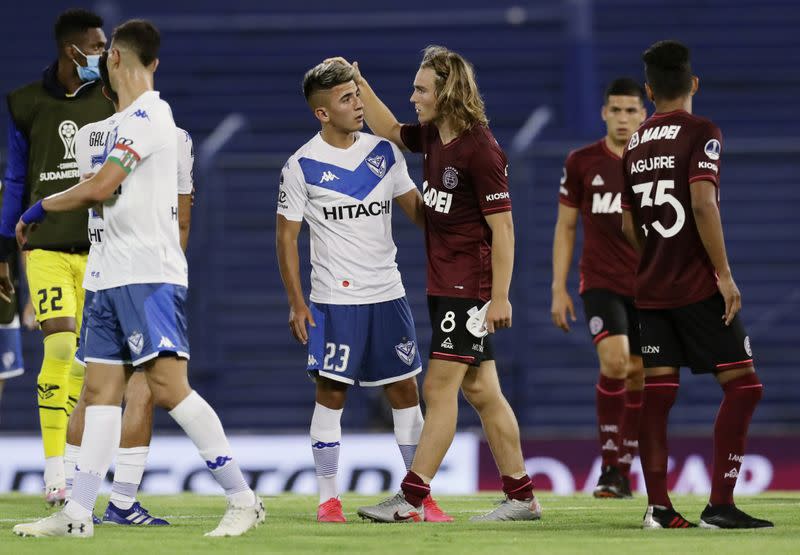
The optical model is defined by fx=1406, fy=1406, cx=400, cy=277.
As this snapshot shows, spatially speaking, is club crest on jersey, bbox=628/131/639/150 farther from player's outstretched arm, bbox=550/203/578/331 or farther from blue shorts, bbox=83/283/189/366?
player's outstretched arm, bbox=550/203/578/331

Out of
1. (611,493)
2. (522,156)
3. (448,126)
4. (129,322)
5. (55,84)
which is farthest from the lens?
(522,156)

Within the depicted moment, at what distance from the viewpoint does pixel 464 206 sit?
677 centimetres

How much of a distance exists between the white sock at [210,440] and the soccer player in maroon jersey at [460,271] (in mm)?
952

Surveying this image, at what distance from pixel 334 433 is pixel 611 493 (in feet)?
Result: 8.62

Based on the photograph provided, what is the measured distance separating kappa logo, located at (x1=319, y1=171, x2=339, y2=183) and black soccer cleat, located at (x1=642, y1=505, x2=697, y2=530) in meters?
2.18

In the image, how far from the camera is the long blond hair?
6738 mm

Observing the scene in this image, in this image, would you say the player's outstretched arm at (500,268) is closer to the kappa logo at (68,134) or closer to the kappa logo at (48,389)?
the kappa logo at (68,134)

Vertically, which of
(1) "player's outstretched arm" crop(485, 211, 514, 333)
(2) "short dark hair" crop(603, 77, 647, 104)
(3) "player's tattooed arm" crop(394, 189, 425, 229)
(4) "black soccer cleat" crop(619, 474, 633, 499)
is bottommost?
(4) "black soccer cleat" crop(619, 474, 633, 499)

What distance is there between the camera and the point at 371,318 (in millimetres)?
6914

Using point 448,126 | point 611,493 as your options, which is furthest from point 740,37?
point 448,126

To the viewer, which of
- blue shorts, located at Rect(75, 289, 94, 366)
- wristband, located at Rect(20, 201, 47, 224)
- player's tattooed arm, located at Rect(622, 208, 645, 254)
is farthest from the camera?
player's tattooed arm, located at Rect(622, 208, 645, 254)

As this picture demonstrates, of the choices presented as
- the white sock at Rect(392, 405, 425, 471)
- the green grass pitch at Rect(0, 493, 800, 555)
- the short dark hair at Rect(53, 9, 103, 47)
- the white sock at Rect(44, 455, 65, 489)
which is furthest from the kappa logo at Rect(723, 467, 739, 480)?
the short dark hair at Rect(53, 9, 103, 47)

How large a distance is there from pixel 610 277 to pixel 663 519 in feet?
9.98

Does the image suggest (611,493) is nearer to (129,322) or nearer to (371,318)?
(371,318)
